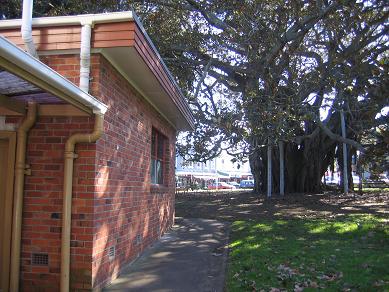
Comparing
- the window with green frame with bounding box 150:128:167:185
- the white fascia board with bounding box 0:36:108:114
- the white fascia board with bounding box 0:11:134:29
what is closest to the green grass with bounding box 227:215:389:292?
the window with green frame with bounding box 150:128:167:185

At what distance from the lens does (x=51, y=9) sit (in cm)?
1388

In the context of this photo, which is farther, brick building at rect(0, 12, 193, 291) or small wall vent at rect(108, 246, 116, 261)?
small wall vent at rect(108, 246, 116, 261)

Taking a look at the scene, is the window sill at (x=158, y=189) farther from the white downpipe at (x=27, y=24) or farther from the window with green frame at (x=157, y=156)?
the white downpipe at (x=27, y=24)

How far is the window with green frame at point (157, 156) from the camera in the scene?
34.1ft

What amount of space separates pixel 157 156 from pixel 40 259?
5.49 metres

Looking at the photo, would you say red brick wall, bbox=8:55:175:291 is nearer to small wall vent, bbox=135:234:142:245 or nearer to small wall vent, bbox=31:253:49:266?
small wall vent, bbox=31:253:49:266

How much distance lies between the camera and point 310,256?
809 cm

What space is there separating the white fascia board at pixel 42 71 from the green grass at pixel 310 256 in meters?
3.17

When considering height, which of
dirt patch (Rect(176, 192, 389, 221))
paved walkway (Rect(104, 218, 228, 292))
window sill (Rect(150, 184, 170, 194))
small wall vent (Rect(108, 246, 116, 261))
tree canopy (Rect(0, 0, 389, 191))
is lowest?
paved walkway (Rect(104, 218, 228, 292))

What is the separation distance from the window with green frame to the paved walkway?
1458 millimetres

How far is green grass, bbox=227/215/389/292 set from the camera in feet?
20.7

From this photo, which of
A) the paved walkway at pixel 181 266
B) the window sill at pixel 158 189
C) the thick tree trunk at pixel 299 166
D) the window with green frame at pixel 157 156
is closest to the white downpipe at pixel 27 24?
the paved walkway at pixel 181 266

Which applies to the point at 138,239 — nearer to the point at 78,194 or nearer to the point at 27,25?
the point at 78,194

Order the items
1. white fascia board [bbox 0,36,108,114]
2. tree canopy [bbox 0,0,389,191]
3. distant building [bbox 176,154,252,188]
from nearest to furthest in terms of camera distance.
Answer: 1. white fascia board [bbox 0,36,108,114]
2. tree canopy [bbox 0,0,389,191]
3. distant building [bbox 176,154,252,188]
